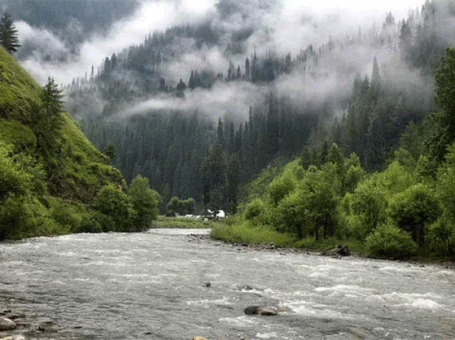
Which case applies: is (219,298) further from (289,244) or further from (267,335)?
(289,244)

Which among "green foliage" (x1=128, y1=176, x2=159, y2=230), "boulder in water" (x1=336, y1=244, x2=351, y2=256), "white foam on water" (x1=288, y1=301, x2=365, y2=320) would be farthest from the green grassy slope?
"white foam on water" (x1=288, y1=301, x2=365, y2=320)

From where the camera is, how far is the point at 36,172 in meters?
79.0

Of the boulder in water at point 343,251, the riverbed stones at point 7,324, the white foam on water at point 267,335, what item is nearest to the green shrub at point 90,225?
the boulder in water at point 343,251

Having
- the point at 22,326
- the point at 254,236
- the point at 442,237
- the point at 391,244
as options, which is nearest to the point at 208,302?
the point at 22,326

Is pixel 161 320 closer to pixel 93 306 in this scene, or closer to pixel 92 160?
pixel 93 306

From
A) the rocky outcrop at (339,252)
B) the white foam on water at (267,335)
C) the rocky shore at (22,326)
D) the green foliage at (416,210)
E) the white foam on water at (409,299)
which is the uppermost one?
the green foliage at (416,210)

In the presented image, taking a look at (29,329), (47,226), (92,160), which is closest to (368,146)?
(92,160)

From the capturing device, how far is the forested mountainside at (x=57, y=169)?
85.8 meters

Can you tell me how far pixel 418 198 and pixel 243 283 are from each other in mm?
34684

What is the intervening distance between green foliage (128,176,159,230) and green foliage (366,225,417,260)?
85348mm

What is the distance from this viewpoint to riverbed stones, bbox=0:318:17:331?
16094mm

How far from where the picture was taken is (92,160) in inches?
5069

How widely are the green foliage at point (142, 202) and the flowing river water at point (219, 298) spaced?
8801 cm

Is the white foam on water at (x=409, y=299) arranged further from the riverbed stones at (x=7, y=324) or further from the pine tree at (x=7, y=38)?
the pine tree at (x=7, y=38)
